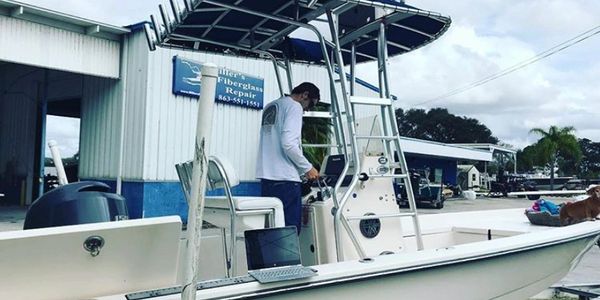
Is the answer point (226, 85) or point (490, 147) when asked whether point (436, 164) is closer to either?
point (490, 147)

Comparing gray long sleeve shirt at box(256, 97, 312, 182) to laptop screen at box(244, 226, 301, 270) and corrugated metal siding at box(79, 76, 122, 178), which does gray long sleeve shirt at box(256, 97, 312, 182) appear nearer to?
laptop screen at box(244, 226, 301, 270)

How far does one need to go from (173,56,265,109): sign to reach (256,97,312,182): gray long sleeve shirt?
665 cm

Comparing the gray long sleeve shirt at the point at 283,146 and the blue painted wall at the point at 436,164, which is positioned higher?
the blue painted wall at the point at 436,164

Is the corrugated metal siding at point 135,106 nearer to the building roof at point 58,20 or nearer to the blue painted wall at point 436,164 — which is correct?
the building roof at point 58,20


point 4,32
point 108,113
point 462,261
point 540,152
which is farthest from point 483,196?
point 462,261

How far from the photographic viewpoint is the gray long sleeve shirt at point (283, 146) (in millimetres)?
3215

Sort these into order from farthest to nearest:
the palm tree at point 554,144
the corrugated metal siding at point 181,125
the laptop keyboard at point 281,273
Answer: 1. the palm tree at point 554,144
2. the corrugated metal siding at point 181,125
3. the laptop keyboard at point 281,273

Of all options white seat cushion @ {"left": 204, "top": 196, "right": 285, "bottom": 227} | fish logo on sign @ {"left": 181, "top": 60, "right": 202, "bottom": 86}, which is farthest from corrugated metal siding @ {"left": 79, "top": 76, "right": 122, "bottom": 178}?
white seat cushion @ {"left": 204, "top": 196, "right": 285, "bottom": 227}

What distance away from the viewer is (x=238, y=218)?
2.82m

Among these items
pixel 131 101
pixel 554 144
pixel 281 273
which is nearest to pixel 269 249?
pixel 281 273

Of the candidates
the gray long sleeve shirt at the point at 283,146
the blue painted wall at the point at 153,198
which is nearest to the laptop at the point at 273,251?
the gray long sleeve shirt at the point at 283,146

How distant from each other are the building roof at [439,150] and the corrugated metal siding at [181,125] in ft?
27.3

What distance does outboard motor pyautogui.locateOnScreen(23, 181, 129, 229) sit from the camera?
93.7 inches

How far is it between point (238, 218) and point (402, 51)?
2.10 metres
